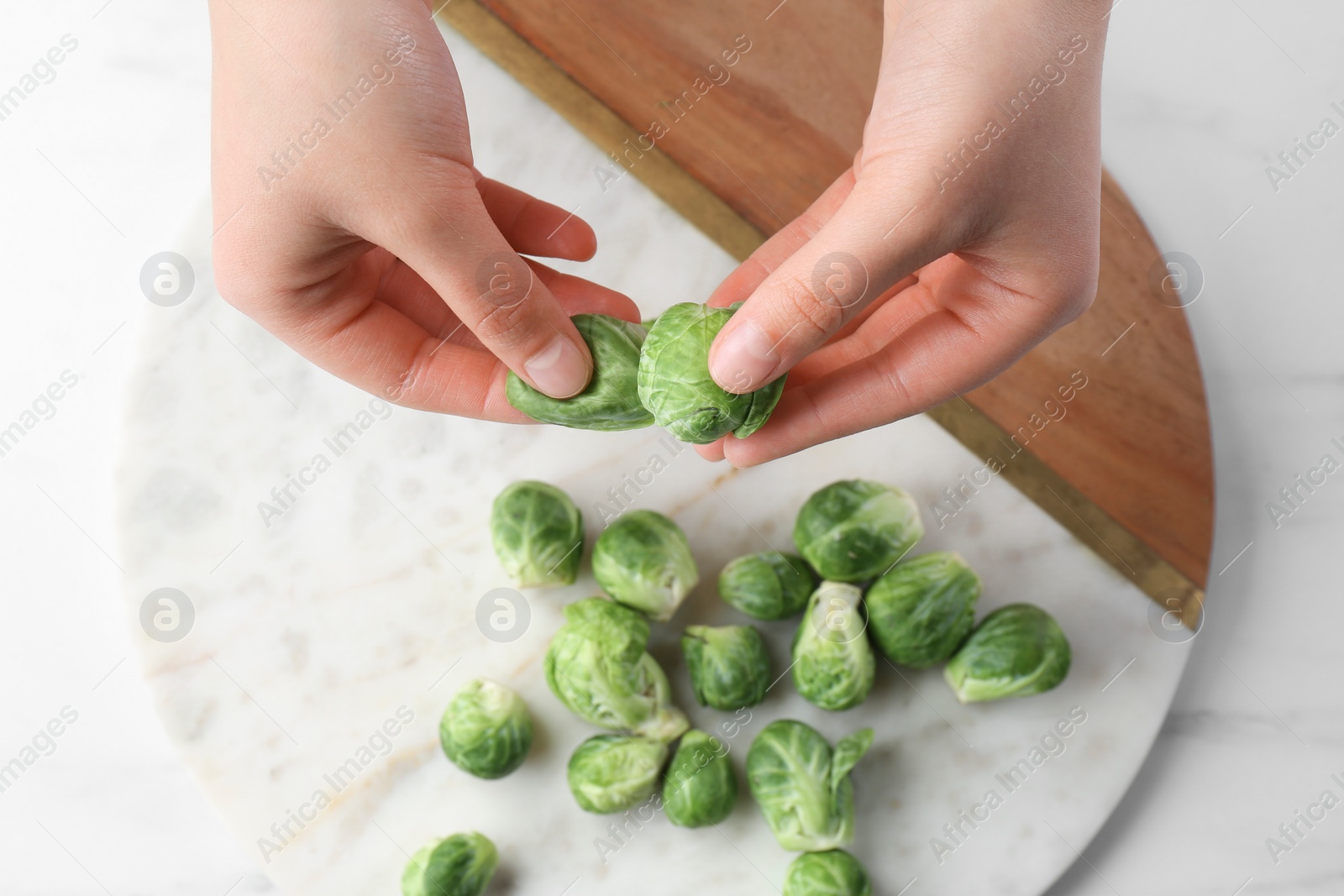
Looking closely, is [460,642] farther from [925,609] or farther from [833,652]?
[925,609]

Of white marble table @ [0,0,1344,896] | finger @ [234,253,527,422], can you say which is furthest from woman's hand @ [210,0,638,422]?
white marble table @ [0,0,1344,896]

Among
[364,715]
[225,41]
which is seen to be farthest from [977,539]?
[225,41]

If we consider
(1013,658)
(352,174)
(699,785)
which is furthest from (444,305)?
(1013,658)

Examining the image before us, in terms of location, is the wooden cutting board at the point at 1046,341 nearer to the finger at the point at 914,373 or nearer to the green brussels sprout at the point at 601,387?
the finger at the point at 914,373

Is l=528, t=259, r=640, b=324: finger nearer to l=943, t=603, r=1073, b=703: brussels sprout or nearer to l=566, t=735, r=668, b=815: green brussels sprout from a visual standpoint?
l=566, t=735, r=668, b=815: green brussels sprout

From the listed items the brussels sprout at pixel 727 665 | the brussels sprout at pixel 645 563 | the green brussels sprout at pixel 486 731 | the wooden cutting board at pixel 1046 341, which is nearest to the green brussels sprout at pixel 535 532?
the brussels sprout at pixel 645 563

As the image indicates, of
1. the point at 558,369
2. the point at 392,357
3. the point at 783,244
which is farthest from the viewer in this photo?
the point at 783,244
